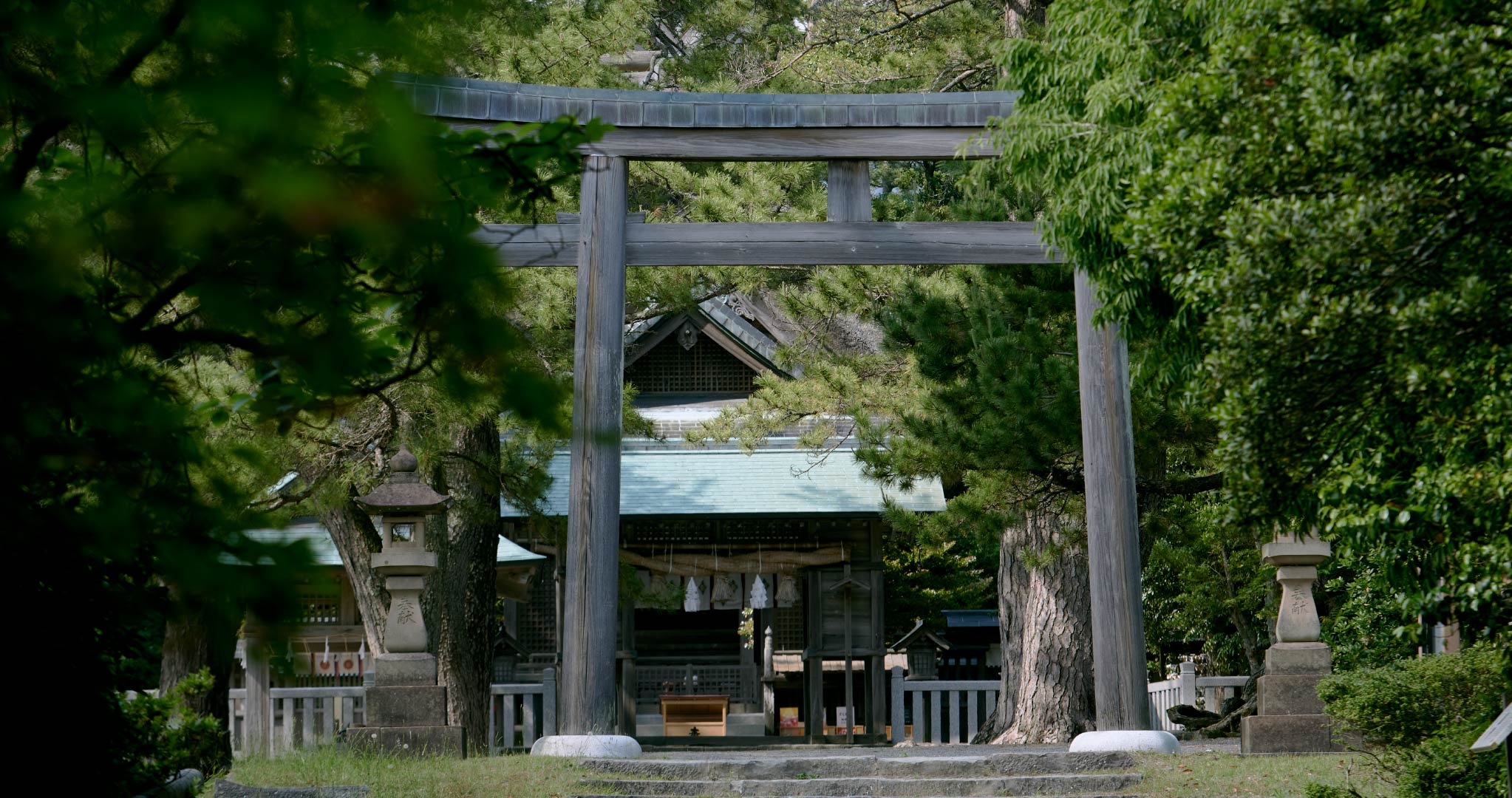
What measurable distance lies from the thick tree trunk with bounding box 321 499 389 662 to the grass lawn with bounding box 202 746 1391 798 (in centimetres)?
395

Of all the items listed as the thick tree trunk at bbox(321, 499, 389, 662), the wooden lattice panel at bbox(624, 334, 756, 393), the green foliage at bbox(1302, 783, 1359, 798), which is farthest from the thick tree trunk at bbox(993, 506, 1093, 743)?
the wooden lattice panel at bbox(624, 334, 756, 393)

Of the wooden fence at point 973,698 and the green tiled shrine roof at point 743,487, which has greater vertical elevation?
the green tiled shrine roof at point 743,487

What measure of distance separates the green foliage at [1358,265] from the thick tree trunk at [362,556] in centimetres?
859

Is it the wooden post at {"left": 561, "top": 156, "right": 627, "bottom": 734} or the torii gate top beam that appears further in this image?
the torii gate top beam

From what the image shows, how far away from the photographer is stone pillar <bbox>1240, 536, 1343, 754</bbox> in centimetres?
914

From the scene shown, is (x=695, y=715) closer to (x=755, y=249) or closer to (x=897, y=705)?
(x=897, y=705)

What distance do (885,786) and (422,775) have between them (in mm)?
2733

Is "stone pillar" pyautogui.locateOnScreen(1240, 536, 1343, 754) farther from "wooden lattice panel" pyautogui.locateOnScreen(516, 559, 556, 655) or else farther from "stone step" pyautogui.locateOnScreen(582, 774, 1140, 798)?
"wooden lattice panel" pyautogui.locateOnScreen(516, 559, 556, 655)

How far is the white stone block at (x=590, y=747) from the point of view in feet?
29.1

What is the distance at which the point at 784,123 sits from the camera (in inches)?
385

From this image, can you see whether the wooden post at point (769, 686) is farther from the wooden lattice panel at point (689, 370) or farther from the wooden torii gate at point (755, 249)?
the wooden torii gate at point (755, 249)

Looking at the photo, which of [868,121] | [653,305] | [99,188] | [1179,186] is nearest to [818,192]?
[653,305]

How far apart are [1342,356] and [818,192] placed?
330 inches

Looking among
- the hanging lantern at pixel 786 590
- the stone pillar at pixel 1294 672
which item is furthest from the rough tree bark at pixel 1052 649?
the hanging lantern at pixel 786 590
